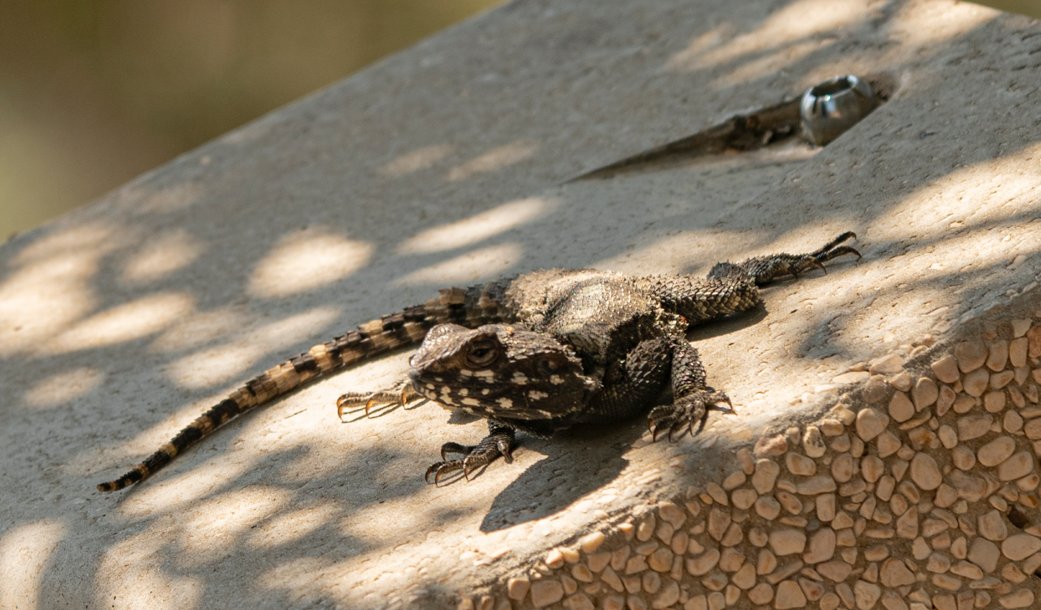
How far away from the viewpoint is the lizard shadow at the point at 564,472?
299 centimetres

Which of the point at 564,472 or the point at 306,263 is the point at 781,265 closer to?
the point at 564,472

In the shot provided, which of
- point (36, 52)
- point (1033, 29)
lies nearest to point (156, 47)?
point (36, 52)

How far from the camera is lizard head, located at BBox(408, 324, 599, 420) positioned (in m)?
2.97

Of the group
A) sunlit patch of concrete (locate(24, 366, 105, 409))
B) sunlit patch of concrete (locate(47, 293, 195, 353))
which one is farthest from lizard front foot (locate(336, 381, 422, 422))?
sunlit patch of concrete (locate(47, 293, 195, 353))

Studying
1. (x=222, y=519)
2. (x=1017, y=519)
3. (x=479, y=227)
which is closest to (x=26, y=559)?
(x=222, y=519)

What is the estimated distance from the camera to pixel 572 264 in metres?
4.55

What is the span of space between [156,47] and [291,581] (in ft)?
31.0

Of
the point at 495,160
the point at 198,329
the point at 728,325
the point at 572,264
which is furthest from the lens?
the point at 495,160

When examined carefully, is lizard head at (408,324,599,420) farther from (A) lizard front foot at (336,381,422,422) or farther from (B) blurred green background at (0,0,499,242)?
(B) blurred green background at (0,0,499,242)

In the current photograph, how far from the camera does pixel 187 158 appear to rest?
7117mm

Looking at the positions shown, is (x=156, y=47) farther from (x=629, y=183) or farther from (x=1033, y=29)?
(x=1033, y=29)

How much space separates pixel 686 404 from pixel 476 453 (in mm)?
622

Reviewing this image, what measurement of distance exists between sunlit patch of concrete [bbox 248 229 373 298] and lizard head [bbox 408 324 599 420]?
90.9 inches

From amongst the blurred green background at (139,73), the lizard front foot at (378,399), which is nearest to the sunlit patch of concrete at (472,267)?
the lizard front foot at (378,399)
